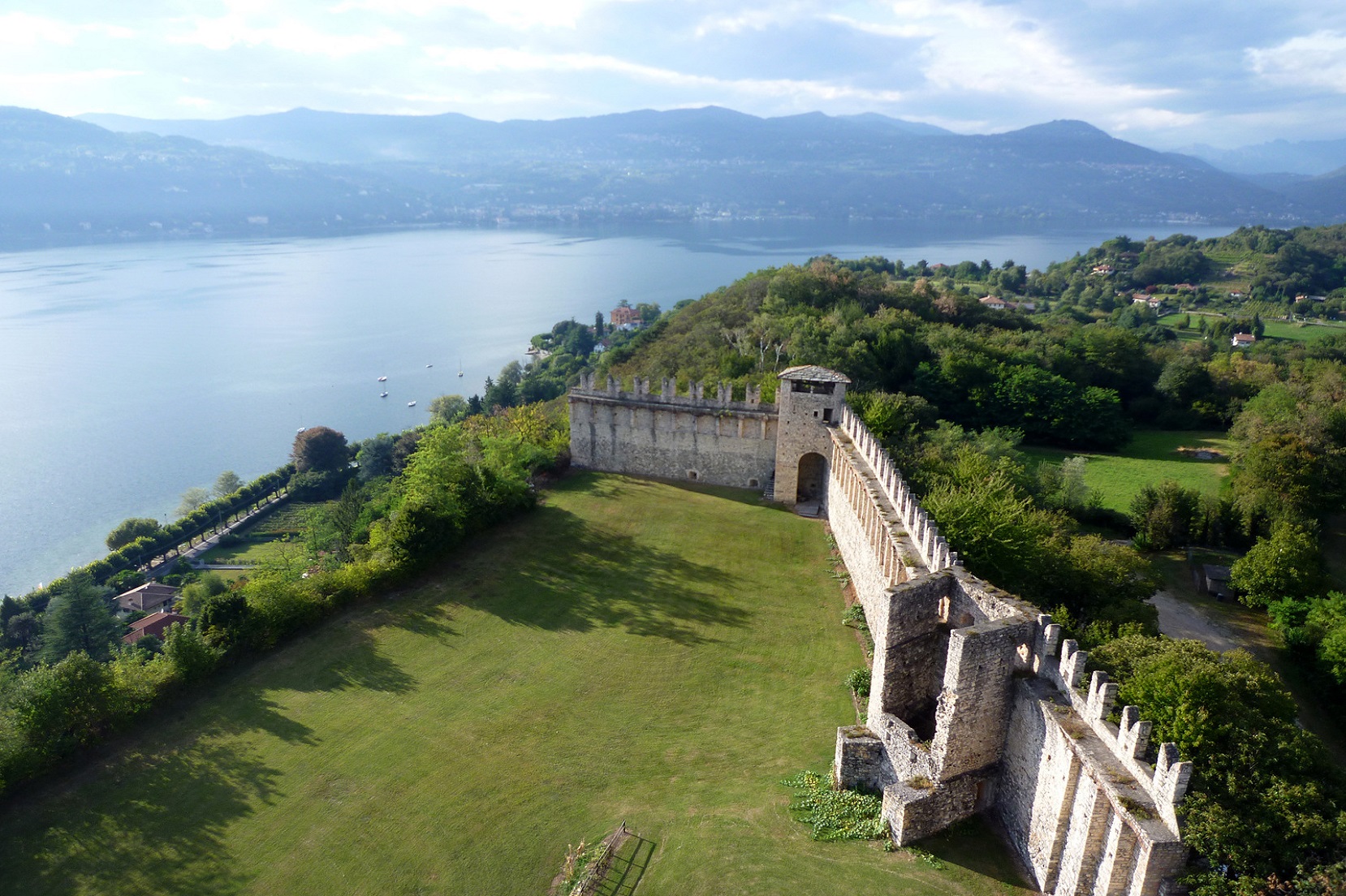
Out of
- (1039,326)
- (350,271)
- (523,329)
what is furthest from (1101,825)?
(350,271)

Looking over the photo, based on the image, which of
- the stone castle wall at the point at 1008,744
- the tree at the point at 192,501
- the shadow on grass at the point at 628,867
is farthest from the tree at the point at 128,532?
the stone castle wall at the point at 1008,744

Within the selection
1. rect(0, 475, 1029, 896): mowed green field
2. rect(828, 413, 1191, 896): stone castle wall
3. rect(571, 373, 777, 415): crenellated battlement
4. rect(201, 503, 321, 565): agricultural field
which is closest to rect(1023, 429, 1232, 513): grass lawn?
rect(571, 373, 777, 415): crenellated battlement

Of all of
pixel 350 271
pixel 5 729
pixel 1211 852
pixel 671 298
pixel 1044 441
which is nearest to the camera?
pixel 1211 852

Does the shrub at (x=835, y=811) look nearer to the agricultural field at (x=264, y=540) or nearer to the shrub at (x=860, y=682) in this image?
the shrub at (x=860, y=682)

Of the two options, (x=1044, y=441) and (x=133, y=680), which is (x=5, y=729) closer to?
(x=133, y=680)

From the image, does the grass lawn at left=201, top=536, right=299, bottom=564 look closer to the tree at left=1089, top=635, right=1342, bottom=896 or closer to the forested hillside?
the forested hillside

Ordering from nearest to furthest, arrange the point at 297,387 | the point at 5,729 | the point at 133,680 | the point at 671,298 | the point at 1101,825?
the point at 1101,825 < the point at 5,729 < the point at 133,680 < the point at 297,387 < the point at 671,298

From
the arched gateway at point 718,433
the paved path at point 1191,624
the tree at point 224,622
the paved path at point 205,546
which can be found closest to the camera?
the tree at point 224,622

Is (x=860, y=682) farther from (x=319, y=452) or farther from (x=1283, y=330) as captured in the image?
(x=1283, y=330)
